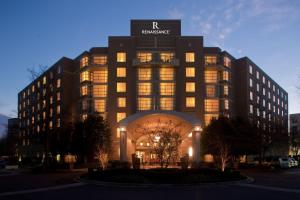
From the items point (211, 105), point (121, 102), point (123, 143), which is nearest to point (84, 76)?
point (121, 102)

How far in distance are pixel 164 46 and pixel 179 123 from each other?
2070cm

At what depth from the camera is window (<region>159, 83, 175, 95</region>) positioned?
73.0m

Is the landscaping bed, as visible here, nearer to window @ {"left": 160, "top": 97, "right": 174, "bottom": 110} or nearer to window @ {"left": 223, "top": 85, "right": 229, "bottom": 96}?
window @ {"left": 160, "top": 97, "right": 174, "bottom": 110}

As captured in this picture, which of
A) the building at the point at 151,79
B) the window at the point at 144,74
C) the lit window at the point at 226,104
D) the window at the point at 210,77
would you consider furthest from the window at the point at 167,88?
the lit window at the point at 226,104

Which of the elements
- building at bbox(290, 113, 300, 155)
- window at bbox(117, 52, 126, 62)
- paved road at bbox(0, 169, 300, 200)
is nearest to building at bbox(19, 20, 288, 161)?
window at bbox(117, 52, 126, 62)

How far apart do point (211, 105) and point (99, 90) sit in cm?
2114

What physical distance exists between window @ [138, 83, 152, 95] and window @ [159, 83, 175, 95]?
214 cm

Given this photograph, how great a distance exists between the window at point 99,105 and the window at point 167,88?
36.2ft

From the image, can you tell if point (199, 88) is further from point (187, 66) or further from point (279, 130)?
point (279, 130)

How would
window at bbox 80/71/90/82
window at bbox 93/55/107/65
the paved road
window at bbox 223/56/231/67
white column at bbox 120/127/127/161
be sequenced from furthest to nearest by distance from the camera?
1. window at bbox 223/56/231/67
2. window at bbox 80/71/90/82
3. window at bbox 93/55/107/65
4. white column at bbox 120/127/127/161
5. the paved road

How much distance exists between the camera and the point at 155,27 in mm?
75000

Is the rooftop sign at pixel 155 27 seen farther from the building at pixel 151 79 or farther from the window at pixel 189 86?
the window at pixel 189 86

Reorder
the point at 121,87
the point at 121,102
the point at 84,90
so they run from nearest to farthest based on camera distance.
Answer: the point at 121,102, the point at 121,87, the point at 84,90

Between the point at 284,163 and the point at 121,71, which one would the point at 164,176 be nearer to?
the point at 284,163
